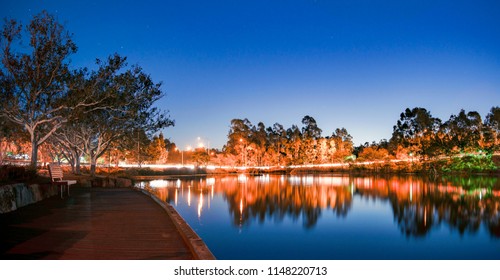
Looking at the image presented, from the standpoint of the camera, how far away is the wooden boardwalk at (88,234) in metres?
6.32

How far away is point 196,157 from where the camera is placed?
312 ft

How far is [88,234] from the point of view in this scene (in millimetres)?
7672

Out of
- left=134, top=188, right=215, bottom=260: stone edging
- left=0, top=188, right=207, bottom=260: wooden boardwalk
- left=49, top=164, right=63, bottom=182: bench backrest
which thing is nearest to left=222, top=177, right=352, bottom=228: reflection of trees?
left=49, top=164, right=63, bottom=182: bench backrest

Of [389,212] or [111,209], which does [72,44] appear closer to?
[111,209]

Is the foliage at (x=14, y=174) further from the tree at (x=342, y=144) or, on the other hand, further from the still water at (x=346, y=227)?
the tree at (x=342, y=144)

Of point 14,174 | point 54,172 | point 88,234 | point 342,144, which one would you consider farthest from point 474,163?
point 88,234

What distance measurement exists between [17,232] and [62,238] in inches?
41.4

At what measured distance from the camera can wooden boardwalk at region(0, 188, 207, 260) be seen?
6324 millimetres

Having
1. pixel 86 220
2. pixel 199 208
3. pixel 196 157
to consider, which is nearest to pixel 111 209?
pixel 86 220

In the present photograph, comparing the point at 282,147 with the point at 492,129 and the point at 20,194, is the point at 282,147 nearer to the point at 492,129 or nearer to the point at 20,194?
the point at 492,129

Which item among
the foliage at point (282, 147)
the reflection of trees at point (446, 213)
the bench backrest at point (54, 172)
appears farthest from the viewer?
the foliage at point (282, 147)

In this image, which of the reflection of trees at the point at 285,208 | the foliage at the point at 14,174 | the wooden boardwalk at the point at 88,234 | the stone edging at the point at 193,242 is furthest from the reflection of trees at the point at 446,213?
the foliage at the point at 14,174
